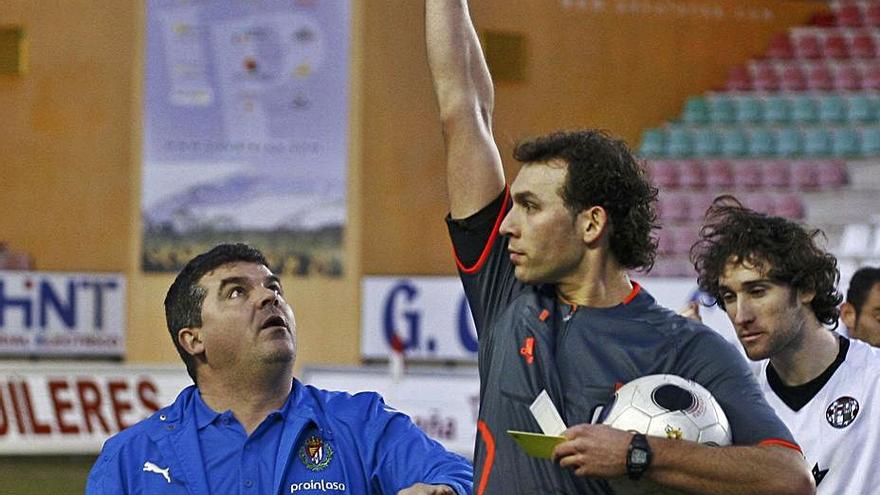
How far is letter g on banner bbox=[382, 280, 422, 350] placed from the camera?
45.1 ft

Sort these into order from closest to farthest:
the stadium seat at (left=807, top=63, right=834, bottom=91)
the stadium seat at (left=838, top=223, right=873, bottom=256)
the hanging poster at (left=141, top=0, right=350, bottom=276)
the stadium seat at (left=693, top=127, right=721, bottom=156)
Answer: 1. the stadium seat at (left=838, top=223, right=873, bottom=256)
2. the hanging poster at (left=141, top=0, right=350, bottom=276)
3. the stadium seat at (left=693, top=127, right=721, bottom=156)
4. the stadium seat at (left=807, top=63, right=834, bottom=91)

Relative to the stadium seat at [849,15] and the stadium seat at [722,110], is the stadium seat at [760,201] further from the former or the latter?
the stadium seat at [849,15]

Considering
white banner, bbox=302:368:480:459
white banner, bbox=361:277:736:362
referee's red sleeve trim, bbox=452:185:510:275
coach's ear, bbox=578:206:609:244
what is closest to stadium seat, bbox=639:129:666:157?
white banner, bbox=361:277:736:362

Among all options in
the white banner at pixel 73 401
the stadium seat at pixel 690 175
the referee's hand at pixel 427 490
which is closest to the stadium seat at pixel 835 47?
the stadium seat at pixel 690 175

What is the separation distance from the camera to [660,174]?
1638 cm

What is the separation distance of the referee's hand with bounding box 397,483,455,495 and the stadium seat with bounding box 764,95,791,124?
46.3 feet

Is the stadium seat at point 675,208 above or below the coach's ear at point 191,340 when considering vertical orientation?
below

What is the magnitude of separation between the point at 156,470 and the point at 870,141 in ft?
44.8

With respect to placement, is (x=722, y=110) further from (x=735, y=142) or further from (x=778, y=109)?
(x=778, y=109)

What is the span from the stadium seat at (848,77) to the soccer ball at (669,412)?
589 inches

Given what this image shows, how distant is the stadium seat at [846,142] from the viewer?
1617cm

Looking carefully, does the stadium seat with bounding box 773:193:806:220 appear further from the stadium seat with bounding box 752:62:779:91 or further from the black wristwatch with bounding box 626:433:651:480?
the black wristwatch with bounding box 626:433:651:480

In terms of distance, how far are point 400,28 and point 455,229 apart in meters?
12.8

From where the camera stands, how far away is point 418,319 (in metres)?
13.7
